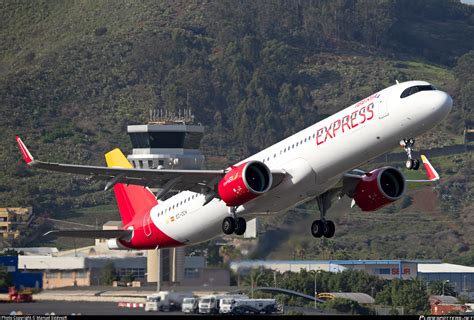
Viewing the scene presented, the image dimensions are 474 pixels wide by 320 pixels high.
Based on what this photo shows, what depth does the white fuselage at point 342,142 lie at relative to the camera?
2080 inches

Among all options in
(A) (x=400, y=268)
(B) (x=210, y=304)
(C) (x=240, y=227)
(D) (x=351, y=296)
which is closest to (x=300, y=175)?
(C) (x=240, y=227)

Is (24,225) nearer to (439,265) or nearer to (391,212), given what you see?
(391,212)

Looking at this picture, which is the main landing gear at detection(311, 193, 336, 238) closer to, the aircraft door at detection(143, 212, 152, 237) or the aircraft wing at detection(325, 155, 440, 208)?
the aircraft wing at detection(325, 155, 440, 208)

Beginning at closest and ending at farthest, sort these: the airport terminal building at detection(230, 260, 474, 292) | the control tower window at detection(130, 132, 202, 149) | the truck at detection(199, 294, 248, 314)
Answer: the truck at detection(199, 294, 248, 314), the airport terminal building at detection(230, 260, 474, 292), the control tower window at detection(130, 132, 202, 149)

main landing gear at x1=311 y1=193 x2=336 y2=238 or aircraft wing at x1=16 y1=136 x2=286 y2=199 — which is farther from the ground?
aircraft wing at x1=16 y1=136 x2=286 y2=199

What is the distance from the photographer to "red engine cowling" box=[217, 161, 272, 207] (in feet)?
182

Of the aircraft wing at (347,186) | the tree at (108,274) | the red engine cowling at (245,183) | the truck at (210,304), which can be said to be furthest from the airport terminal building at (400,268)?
the red engine cowling at (245,183)

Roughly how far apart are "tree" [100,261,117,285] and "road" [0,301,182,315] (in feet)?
5.21

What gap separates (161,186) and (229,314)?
68.7 feet

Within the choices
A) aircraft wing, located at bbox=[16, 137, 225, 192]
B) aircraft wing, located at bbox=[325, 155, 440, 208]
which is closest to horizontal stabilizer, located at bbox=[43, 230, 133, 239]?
aircraft wing, located at bbox=[16, 137, 225, 192]

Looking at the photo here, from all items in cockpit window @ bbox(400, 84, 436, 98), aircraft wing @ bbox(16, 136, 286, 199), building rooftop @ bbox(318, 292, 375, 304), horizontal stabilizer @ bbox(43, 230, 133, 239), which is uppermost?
cockpit window @ bbox(400, 84, 436, 98)

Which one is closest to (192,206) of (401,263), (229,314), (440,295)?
(229,314)

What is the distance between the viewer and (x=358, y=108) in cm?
5419

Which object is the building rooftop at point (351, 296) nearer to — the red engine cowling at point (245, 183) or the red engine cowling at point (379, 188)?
the red engine cowling at point (379, 188)
